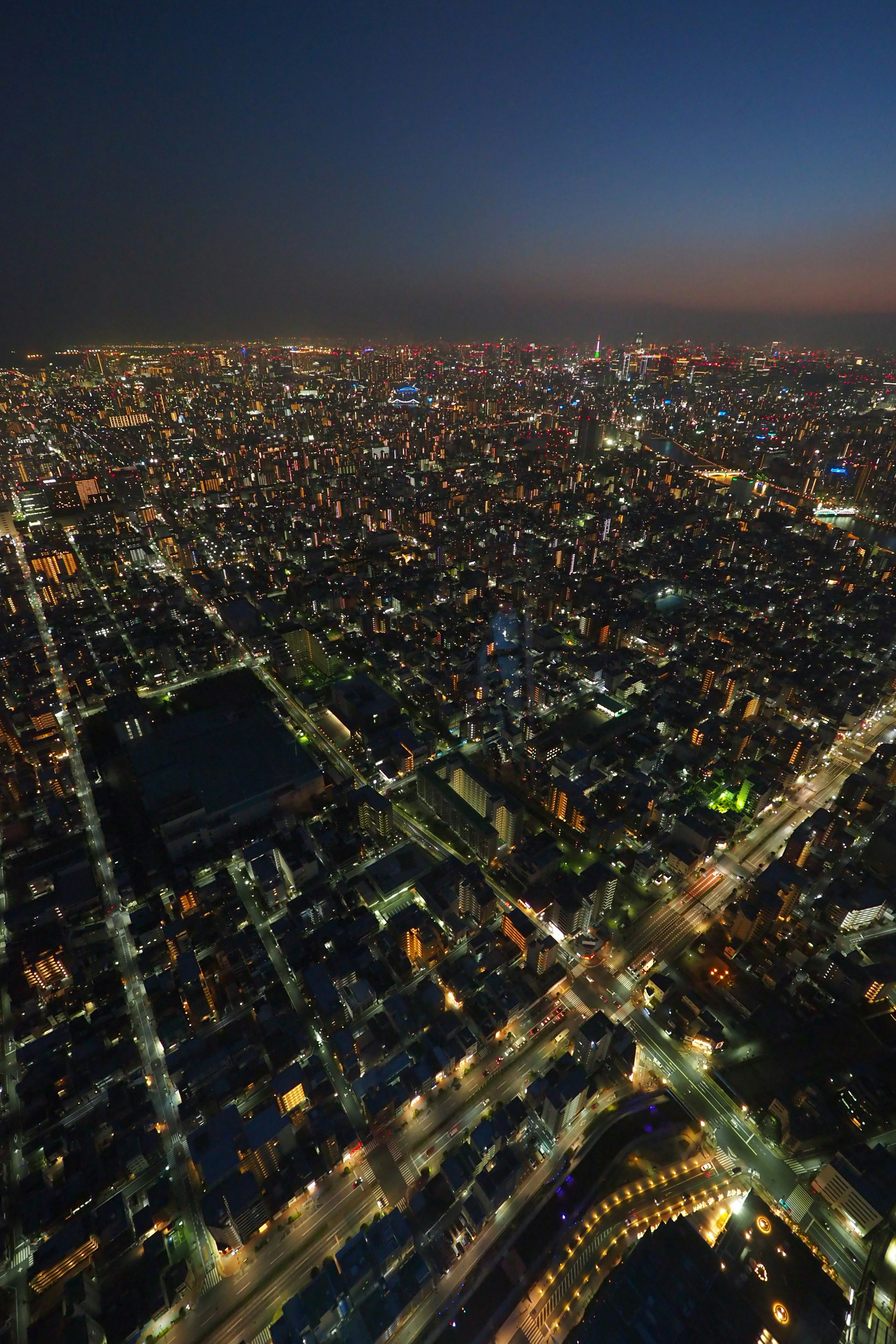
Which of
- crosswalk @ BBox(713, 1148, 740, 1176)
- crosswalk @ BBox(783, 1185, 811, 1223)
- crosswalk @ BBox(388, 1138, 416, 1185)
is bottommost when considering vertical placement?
crosswalk @ BBox(783, 1185, 811, 1223)

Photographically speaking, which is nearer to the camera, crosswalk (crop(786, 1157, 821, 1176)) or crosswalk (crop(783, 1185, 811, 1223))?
crosswalk (crop(783, 1185, 811, 1223))

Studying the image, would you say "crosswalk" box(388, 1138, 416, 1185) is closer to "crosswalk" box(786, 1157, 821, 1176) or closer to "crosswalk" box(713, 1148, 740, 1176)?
"crosswalk" box(713, 1148, 740, 1176)

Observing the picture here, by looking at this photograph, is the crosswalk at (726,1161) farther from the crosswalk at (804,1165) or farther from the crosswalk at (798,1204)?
the crosswalk at (804,1165)

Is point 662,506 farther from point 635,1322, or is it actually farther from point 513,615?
point 635,1322

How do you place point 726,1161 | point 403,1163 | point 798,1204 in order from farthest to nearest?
point 726,1161, point 403,1163, point 798,1204

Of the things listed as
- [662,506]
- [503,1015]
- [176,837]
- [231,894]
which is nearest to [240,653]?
[176,837]

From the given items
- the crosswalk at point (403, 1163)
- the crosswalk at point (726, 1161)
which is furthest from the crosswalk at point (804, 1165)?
the crosswalk at point (403, 1163)

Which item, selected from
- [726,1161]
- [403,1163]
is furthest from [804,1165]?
[403,1163]

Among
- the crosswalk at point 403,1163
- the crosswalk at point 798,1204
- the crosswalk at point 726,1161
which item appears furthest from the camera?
the crosswalk at point 726,1161

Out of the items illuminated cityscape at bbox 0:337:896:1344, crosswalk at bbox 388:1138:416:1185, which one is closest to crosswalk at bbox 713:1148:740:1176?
illuminated cityscape at bbox 0:337:896:1344

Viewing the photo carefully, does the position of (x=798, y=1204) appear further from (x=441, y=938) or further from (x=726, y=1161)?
(x=441, y=938)

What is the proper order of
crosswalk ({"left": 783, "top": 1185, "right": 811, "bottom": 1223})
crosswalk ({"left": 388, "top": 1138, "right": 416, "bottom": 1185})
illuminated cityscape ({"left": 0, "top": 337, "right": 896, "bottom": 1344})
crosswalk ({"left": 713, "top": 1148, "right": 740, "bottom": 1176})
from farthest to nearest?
crosswalk ({"left": 713, "top": 1148, "right": 740, "bottom": 1176})
crosswalk ({"left": 388, "top": 1138, "right": 416, "bottom": 1185})
crosswalk ({"left": 783, "top": 1185, "right": 811, "bottom": 1223})
illuminated cityscape ({"left": 0, "top": 337, "right": 896, "bottom": 1344})
